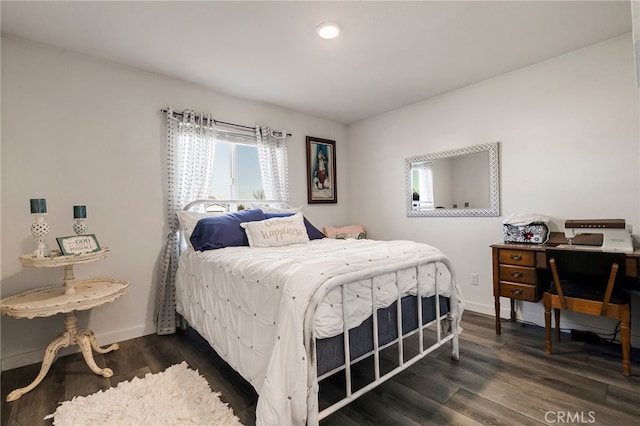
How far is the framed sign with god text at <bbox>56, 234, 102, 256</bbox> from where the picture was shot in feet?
6.37

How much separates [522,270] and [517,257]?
11 centimetres

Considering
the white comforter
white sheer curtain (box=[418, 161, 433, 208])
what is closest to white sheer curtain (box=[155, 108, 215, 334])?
the white comforter

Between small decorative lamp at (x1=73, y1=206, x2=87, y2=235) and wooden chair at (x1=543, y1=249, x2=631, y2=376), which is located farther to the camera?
small decorative lamp at (x1=73, y1=206, x2=87, y2=235)

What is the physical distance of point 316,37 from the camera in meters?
2.20

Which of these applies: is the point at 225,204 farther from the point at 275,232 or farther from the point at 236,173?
the point at 275,232

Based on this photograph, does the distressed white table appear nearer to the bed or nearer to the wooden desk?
the bed

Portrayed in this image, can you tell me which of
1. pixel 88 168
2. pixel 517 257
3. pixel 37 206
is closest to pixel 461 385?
pixel 517 257

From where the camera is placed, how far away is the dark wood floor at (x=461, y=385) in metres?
1.55

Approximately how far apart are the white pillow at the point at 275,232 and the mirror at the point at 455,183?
5.31ft

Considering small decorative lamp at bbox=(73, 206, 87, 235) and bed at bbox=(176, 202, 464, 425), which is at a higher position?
small decorative lamp at bbox=(73, 206, 87, 235)

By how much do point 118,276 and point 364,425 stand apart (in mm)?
2323

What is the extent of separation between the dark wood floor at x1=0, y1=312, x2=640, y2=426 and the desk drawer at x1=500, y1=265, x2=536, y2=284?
0.49m

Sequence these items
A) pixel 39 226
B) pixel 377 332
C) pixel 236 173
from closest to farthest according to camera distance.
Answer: pixel 377 332 → pixel 39 226 → pixel 236 173

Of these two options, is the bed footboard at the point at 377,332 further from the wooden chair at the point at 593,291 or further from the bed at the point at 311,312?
the wooden chair at the point at 593,291
